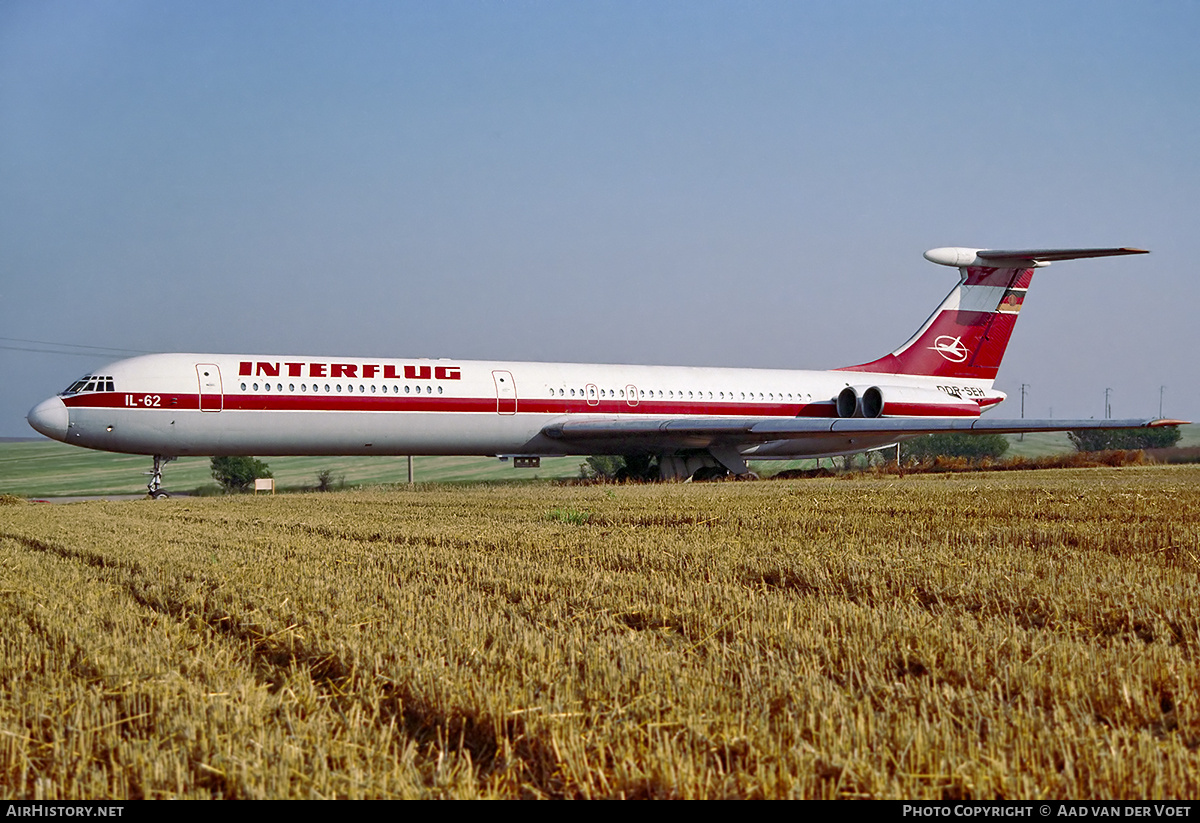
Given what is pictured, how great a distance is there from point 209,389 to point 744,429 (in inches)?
582

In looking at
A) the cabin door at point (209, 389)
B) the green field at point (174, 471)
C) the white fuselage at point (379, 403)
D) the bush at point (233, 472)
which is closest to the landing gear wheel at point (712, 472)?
the white fuselage at point (379, 403)

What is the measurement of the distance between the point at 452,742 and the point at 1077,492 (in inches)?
618

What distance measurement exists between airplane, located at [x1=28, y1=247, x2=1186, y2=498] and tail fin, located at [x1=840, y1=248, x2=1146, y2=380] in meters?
0.05

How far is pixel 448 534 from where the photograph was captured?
1105cm

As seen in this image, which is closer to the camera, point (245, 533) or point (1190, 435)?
point (245, 533)

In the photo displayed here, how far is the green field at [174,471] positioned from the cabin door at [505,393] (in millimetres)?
7310

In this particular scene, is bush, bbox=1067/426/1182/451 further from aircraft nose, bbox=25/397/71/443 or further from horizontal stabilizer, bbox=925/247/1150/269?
aircraft nose, bbox=25/397/71/443

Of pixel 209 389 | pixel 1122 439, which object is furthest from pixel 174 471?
pixel 1122 439

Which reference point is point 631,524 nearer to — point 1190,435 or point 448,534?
point 448,534

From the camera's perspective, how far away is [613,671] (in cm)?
446

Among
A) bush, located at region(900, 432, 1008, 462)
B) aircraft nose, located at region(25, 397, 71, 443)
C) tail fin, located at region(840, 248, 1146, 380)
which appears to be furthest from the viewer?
bush, located at region(900, 432, 1008, 462)

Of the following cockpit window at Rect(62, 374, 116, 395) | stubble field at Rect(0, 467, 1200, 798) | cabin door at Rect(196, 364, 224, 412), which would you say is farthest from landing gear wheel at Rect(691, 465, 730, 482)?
stubble field at Rect(0, 467, 1200, 798)

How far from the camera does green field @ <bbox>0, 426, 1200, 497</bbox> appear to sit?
39375 mm
